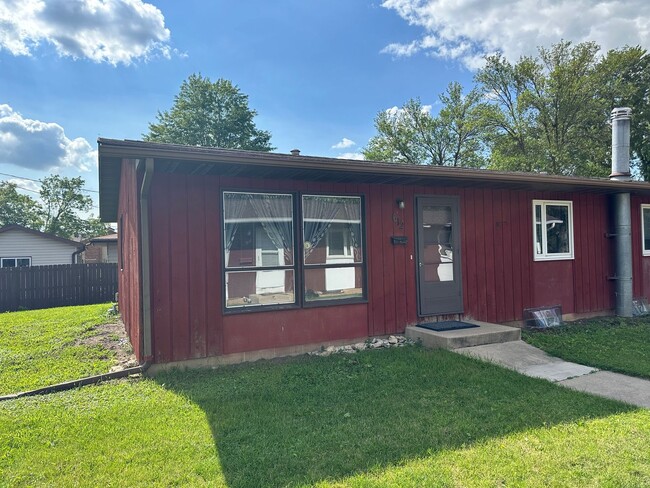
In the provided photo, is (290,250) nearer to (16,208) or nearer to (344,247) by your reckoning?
(344,247)

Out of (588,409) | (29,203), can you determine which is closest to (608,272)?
(588,409)

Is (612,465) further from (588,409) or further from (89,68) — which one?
(89,68)

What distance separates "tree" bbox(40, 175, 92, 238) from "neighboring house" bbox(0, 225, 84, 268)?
2114 centimetres

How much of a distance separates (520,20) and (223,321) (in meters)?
14.8

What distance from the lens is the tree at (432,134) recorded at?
80.7ft

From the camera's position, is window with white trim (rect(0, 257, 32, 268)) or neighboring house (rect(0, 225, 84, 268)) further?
neighboring house (rect(0, 225, 84, 268))

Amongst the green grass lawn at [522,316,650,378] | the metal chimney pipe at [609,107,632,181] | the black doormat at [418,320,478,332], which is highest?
the metal chimney pipe at [609,107,632,181]

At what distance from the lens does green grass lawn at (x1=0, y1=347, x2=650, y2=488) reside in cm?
232

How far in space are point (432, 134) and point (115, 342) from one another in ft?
76.7

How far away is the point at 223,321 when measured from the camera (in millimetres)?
4656

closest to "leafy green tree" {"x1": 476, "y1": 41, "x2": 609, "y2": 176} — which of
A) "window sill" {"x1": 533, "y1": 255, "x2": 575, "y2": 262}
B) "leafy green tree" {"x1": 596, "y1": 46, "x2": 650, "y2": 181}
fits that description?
"leafy green tree" {"x1": 596, "y1": 46, "x2": 650, "y2": 181}

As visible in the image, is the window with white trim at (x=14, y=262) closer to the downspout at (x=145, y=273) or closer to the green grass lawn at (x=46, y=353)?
the green grass lawn at (x=46, y=353)

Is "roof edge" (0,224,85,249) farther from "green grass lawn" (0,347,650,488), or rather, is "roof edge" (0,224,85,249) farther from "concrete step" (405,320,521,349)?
"concrete step" (405,320,521,349)

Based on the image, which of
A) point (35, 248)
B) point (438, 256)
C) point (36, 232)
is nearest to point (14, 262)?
point (35, 248)
